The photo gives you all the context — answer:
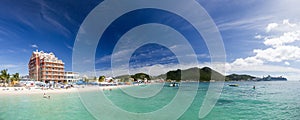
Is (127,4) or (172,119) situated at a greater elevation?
(127,4)

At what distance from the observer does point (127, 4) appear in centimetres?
1078

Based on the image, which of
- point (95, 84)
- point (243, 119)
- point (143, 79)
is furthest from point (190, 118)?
point (143, 79)

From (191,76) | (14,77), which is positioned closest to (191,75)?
(191,76)

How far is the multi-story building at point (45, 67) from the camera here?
52.6m

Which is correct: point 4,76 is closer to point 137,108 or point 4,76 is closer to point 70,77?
point 70,77

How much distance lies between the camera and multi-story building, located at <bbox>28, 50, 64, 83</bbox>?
52.6m

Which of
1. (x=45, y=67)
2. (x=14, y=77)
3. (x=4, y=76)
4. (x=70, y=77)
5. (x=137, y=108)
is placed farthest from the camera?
(x=70, y=77)

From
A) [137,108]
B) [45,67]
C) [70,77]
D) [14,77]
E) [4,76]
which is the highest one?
[45,67]

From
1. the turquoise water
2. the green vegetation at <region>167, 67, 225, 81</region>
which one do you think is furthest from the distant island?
the turquoise water

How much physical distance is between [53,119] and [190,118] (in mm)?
8949

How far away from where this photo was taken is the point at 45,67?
52.6m

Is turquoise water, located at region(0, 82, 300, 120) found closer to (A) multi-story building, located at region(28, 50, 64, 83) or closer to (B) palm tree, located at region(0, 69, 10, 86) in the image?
(B) palm tree, located at region(0, 69, 10, 86)

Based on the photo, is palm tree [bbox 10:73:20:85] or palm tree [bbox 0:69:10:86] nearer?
palm tree [bbox 0:69:10:86]

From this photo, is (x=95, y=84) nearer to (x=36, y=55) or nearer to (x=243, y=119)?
(x=36, y=55)
